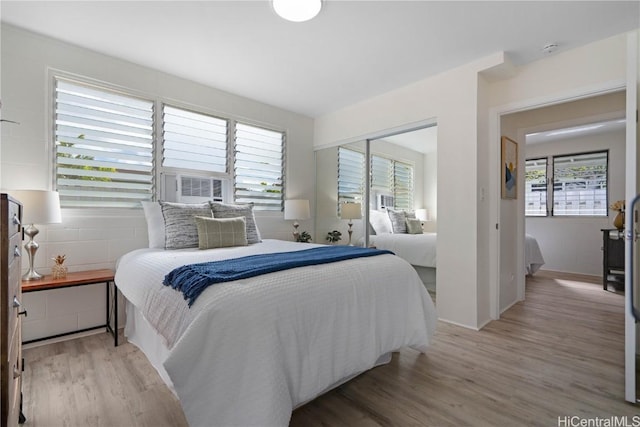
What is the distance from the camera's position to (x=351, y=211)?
4047 millimetres

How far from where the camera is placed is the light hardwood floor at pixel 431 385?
1574 mm

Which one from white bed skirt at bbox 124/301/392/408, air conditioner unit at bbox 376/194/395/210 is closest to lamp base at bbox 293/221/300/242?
air conditioner unit at bbox 376/194/395/210

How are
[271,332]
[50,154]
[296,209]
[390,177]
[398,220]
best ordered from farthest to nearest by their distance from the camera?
[296,209]
[390,177]
[398,220]
[50,154]
[271,332]

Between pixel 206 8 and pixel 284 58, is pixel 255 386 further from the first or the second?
pixel 284 58

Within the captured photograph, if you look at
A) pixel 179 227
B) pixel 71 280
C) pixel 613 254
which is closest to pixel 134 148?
pixel 179 227

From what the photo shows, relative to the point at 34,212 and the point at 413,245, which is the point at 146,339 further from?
the point at 413,245

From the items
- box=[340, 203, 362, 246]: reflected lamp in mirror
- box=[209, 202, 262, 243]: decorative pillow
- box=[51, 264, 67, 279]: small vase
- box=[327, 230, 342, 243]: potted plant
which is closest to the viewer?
box=[51, 264, 67, 279]: small vase

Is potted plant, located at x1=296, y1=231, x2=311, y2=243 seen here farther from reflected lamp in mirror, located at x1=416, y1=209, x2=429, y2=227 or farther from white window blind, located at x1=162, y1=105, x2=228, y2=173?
reflected lamp in mirror, located at x1=416, y1=209, x2=429, y2=227

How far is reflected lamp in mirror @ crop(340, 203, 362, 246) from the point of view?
13.1 feet

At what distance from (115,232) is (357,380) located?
8.18 feet

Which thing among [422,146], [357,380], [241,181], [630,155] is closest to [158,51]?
[241,181]

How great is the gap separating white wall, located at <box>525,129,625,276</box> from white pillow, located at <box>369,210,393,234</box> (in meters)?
4.05

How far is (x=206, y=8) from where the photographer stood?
214 cm

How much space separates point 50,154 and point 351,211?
313cm
